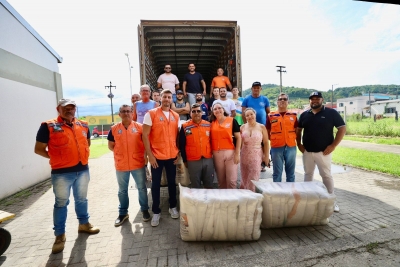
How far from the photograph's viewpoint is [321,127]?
11.6ft

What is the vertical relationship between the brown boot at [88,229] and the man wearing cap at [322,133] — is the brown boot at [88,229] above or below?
below

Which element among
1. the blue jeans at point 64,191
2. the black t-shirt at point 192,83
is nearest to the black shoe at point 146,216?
the blue jeans at point 64,191

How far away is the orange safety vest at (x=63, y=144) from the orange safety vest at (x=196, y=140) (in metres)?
1.50

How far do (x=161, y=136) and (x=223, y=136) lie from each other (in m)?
0.97

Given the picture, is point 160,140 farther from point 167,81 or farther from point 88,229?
point 167,81

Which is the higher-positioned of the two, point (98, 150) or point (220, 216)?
point (220, 216)

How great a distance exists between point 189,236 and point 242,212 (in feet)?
2.46

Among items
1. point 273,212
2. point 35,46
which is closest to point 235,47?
point 273,212

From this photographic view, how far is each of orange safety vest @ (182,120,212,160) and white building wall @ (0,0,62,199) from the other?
4954mm

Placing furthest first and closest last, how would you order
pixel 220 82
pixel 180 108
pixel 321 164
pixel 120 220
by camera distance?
pixel 220 82, pixel 180 108, pixel 321 164, pixel 120 220

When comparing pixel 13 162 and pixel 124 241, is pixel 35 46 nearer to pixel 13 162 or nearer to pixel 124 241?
pixel 13 162

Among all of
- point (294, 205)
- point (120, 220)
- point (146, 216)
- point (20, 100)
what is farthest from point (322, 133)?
point (20, 100)

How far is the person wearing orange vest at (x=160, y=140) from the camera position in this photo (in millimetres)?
3170

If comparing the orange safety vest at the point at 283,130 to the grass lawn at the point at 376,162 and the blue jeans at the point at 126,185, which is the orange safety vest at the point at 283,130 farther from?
the grass lawn at the point at 376,162
